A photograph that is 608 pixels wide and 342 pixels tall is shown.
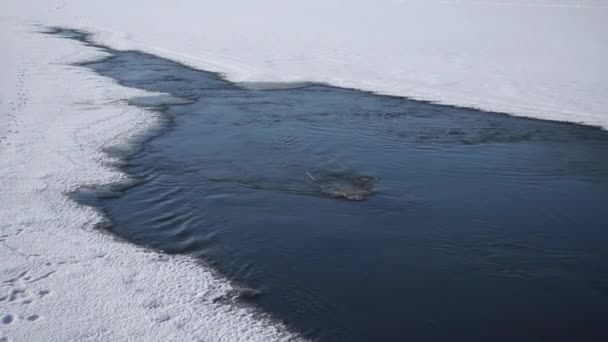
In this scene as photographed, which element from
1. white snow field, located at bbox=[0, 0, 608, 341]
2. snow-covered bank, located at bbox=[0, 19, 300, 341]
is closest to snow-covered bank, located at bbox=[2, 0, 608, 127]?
white snow field, located at bbox=[0, 0, 608, 341]

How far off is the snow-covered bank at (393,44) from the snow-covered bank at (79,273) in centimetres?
684

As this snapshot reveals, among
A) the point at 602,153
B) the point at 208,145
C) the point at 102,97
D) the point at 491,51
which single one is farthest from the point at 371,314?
the point at 491,51

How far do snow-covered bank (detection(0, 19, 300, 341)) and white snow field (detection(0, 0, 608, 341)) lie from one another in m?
0.01

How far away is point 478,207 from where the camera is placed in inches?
259

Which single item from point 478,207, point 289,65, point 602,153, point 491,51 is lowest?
point 478,207

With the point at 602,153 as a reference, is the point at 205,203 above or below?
below

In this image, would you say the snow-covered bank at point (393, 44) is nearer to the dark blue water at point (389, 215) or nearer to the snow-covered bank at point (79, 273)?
the dark blue water at point (389, 215)

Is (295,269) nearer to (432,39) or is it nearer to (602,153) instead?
A: (602,153)

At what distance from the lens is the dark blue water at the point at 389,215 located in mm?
4539

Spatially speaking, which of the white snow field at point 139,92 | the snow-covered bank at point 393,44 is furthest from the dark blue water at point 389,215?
the snow-covered bank at point 393,44

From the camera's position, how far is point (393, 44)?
19.8m

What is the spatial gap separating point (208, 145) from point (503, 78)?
8479 millimetres

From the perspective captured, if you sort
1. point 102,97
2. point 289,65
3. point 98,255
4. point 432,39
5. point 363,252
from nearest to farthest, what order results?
point 98,255 → point 363,252 → point 102,97 → point 289,65 → point 432,39

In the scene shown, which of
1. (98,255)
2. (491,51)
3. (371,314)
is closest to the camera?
(371,314)
